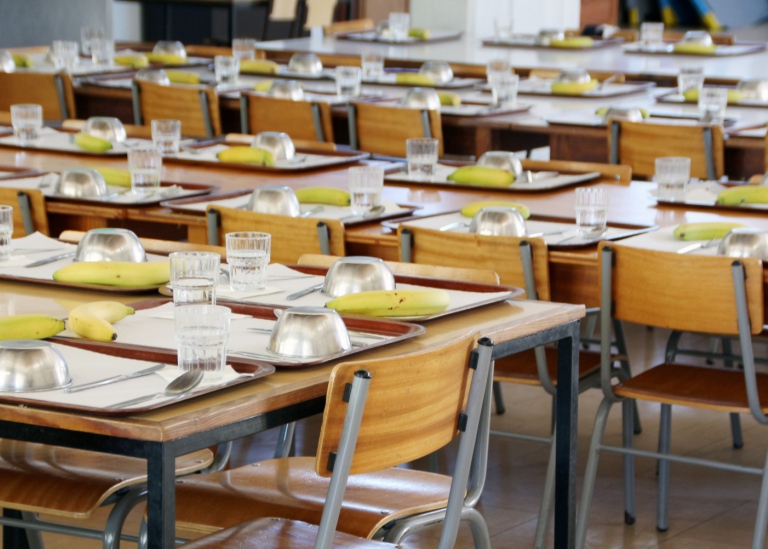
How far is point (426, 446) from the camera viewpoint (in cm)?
204

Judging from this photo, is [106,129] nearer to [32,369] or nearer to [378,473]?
[378,473]

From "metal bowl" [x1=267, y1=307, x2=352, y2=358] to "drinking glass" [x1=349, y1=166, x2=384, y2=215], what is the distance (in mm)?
1493

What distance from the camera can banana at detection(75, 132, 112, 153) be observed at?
461 centimetres

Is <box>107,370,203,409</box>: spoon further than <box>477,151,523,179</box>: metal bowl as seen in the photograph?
No

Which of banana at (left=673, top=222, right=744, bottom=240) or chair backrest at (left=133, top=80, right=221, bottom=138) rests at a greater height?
chair backrest at (left=133, top=80, right=221, bottom=138)

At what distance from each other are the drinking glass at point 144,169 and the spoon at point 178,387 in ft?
6.50

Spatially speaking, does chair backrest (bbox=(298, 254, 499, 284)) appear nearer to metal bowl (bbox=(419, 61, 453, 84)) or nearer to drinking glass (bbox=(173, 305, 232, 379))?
drinking glass (bbox=(173, 305, 232, 379))

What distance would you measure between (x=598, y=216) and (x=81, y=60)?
482 centimetres

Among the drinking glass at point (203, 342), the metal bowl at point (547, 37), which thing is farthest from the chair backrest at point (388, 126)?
the drinking glass at point (203, 342)

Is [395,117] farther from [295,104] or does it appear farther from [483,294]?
[483,294]

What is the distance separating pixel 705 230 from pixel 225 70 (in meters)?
3.65

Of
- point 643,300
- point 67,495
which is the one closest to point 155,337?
point 67,495

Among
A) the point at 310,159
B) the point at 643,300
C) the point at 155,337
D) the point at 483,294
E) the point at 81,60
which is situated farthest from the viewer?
the point at 81,60

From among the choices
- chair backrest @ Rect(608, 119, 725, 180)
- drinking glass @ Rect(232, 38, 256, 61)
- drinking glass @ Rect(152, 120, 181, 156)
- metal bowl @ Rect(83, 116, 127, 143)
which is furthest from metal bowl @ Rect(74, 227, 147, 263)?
drinking glass @ Rect(232, 38, 256, 61)
